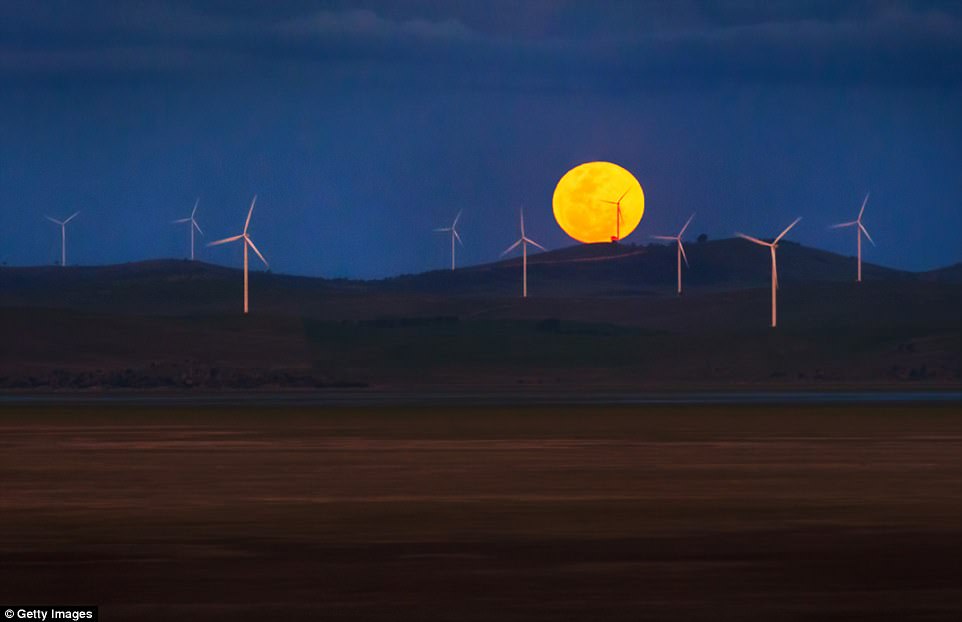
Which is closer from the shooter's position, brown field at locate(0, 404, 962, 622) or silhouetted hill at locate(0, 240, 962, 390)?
brown field at locate(0, 404, 962, 622)

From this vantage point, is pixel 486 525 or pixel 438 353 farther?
pixel 438 353

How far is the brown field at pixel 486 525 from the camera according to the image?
1741 cm

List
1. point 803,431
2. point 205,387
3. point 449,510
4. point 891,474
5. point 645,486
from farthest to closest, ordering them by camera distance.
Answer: point 205,387, point 803,431, point 891,474, point 645,486, point 449,510

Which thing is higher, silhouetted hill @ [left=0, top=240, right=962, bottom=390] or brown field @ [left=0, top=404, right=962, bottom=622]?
silhouetted hill @ [left=0, top=240, right=962, bottom=390]

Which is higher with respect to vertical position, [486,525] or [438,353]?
[438,353]

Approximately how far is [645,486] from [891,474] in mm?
5131

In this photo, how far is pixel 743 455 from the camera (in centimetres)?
3734

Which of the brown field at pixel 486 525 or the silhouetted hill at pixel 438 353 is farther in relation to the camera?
the silhouetted hill at pixel 438 353

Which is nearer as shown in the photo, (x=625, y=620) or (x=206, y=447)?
(x=625, y=620)

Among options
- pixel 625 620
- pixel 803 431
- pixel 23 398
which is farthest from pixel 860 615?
pixel 23 398

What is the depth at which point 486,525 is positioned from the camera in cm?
2380

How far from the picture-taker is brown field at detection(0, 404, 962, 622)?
17.4 metres

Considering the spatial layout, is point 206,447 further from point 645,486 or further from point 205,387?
point 205,387

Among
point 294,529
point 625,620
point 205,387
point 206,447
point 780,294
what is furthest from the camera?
point 780,294
